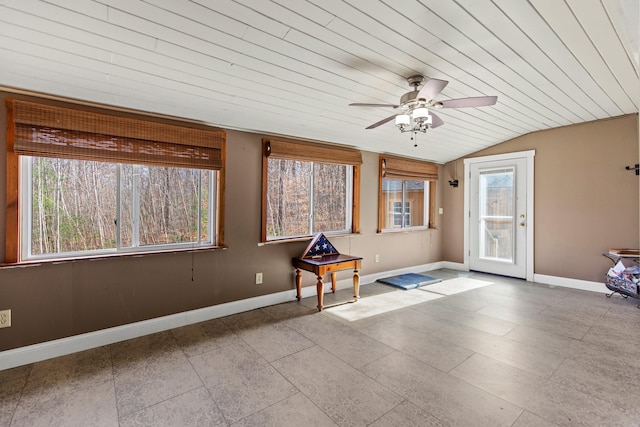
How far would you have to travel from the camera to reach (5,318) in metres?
2.32

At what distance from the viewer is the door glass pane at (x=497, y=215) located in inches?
197

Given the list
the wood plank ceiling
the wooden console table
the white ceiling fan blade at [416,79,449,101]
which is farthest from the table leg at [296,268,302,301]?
the white ceiling fan blade at [416,79,449,101]

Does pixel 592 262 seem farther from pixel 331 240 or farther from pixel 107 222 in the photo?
pixel 107 222

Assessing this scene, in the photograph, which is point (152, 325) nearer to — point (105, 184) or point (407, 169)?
point (105, 184)

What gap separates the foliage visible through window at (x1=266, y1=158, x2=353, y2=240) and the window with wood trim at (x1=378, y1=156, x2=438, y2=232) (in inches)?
26.8

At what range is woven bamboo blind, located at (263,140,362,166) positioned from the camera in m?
3.60

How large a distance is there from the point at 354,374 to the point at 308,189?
8.14 ft

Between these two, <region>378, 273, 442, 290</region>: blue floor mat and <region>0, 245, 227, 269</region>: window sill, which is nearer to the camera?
<region>0, 245, 227, 269</region>: window sill

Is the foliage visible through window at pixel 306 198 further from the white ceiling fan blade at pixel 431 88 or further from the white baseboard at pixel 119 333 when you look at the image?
the white ceiling fan blade at pixel 431 88

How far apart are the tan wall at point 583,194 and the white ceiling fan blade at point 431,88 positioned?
345 centimetres

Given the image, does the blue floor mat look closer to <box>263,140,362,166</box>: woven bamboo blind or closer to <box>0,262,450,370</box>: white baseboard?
<box>0,262,450,370</box>: white baseboard

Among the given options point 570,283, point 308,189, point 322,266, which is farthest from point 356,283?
point 570,283

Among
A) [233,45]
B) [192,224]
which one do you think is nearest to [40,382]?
[192,224]

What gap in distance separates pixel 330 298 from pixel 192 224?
1.94 metres
